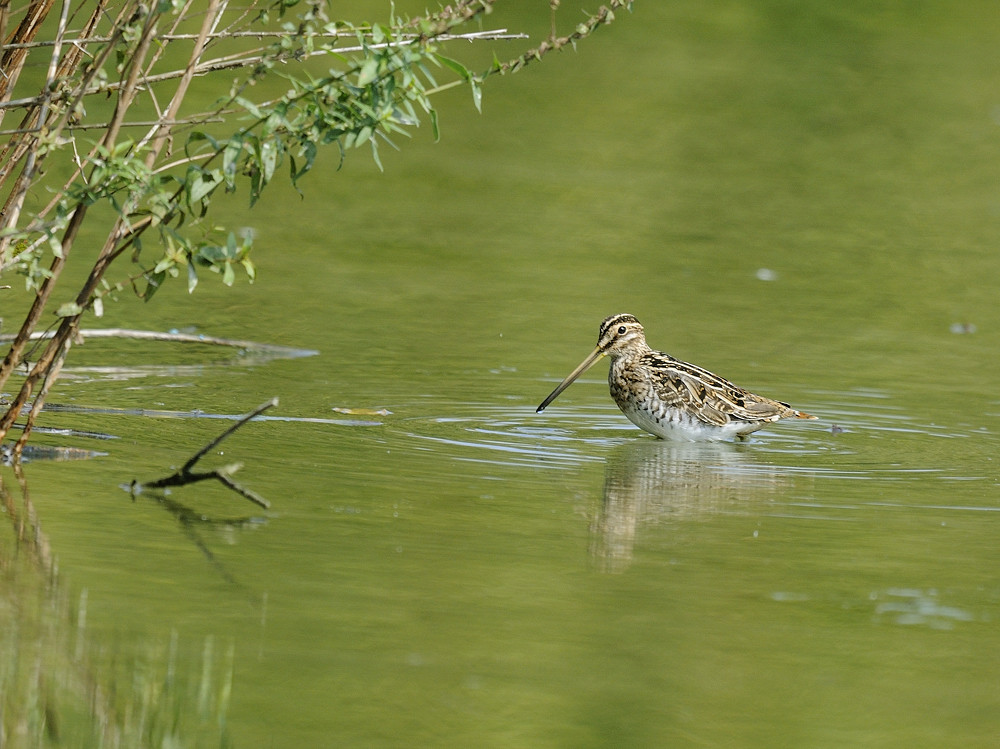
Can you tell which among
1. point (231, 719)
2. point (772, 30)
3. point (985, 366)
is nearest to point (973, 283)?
point (985, 366)

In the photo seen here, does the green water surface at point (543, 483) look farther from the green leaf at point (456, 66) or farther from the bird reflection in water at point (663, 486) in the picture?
the green leaf at point (456, 66)

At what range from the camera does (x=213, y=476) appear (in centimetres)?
623

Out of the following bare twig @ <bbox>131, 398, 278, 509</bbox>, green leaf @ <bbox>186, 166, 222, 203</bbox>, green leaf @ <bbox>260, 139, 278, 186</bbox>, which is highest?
green leaf @ <bbox>260, 139, 278, 186</bbox>

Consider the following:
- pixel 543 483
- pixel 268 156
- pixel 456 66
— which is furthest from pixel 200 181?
pixel 543 483

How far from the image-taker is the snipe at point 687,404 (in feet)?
28.8

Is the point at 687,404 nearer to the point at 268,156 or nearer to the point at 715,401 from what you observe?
the point at 715,401

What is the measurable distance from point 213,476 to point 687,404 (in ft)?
10.6

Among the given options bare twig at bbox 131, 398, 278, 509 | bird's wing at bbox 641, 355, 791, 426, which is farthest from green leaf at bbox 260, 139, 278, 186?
bird's wing at bbox 641, 355, 791, 426

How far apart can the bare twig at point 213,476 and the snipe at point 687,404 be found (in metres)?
2.58

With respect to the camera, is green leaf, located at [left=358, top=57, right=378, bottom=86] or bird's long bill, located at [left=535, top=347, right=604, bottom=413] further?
bird's long bill, located at [left=535, top=347, right=604, bottom=413]

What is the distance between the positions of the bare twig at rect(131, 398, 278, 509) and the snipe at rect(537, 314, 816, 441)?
2.58 metres

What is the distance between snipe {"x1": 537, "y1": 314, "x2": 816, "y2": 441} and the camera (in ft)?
28.8

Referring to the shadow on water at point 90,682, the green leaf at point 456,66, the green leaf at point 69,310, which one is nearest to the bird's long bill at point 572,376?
the green leaf at point 456,66

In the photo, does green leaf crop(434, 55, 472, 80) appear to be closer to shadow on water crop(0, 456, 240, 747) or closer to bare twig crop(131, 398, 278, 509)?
bare twig crop(131, 398, 278, 509)
